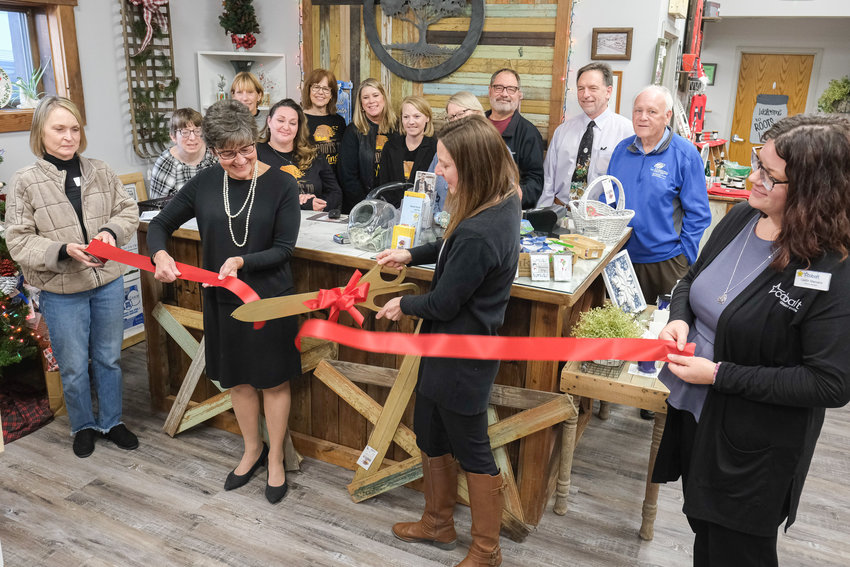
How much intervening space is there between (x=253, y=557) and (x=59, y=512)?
88cm

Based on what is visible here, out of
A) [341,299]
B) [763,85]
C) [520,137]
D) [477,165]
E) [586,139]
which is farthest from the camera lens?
[763,85]

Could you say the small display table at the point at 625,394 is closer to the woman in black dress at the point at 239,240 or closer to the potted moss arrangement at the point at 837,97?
the woman in black dress at the point at 239,240

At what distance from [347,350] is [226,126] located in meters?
1.11

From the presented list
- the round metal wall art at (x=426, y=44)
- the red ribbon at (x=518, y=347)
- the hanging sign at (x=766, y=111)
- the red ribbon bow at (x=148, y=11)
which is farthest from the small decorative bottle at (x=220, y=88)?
the hanging sign at (x=766, y=111)

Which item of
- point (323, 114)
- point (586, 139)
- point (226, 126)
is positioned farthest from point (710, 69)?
point (226, 126)

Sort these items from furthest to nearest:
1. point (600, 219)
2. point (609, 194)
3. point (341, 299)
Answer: point (609, 194) < point (600, 219) < point (341, 299)

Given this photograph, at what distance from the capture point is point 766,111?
9117 millimetres

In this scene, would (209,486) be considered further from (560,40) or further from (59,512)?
(560,40)

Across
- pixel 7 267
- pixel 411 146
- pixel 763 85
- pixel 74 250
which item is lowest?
pixel 7 267

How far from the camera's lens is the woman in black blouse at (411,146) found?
11.5ft

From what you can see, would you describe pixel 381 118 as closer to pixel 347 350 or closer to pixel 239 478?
pixel 347 350

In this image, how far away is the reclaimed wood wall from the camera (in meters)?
4.35

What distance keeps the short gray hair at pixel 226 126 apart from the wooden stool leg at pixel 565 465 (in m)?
1.59

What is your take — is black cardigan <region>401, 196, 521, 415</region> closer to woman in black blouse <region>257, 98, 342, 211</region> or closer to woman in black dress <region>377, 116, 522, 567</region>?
woman in black dress <region>377, 116, 522, 567</region>
